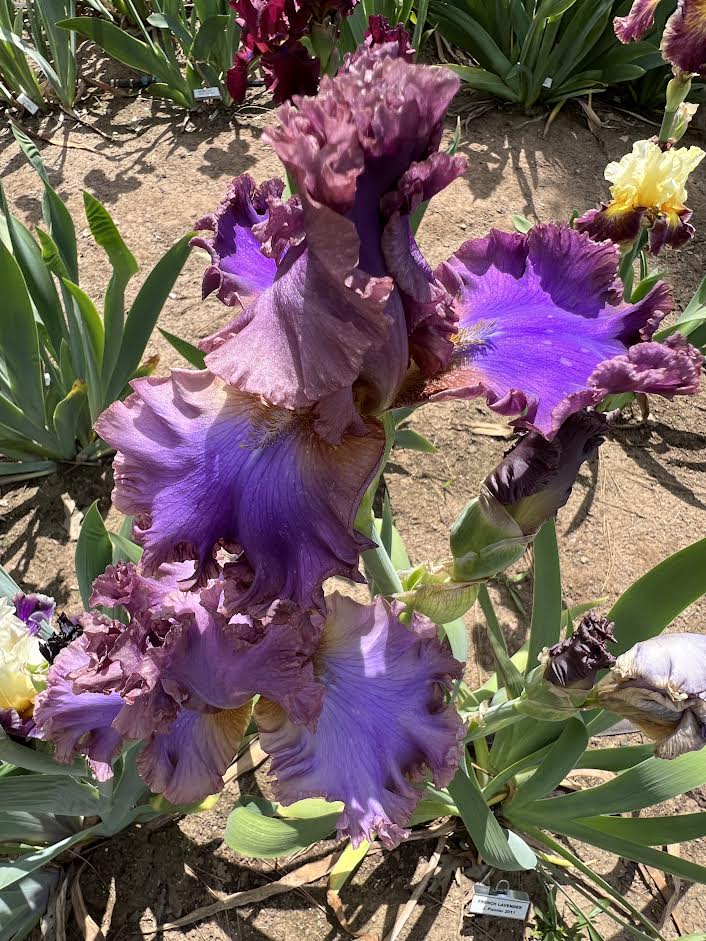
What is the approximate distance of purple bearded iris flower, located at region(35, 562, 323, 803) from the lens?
2.63 feet

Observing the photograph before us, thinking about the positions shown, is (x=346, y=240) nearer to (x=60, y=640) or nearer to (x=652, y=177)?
(x=60, y=640)

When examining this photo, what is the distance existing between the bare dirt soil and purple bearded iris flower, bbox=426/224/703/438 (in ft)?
2.97

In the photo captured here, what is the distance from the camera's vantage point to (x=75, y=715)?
0.94 meters

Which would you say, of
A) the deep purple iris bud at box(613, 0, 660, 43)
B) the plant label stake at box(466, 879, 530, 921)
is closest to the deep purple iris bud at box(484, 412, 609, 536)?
the plant label stake at box(466, 879, 530, 921)

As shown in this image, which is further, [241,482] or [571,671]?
[571,671]

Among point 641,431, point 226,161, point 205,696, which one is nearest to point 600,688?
point 205,696

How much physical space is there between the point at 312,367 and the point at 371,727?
0.45 metres

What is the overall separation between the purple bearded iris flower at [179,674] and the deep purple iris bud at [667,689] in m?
0.38

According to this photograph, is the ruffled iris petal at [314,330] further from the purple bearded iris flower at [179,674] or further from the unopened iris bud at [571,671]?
the unopened iris bud at [571,671]

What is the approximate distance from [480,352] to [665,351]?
0.20 metres

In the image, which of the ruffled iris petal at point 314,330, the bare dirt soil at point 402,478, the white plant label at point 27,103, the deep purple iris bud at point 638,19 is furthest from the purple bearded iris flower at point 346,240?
the white plant label at point 27,103

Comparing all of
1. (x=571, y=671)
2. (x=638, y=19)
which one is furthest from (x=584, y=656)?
(x=638, y=19)

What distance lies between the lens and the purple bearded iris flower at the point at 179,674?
2.63ft

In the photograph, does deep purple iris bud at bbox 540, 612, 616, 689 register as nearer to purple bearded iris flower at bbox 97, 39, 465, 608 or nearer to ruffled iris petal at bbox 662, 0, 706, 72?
purple bearded iris flower at bbox 97, 39, 465, 608
